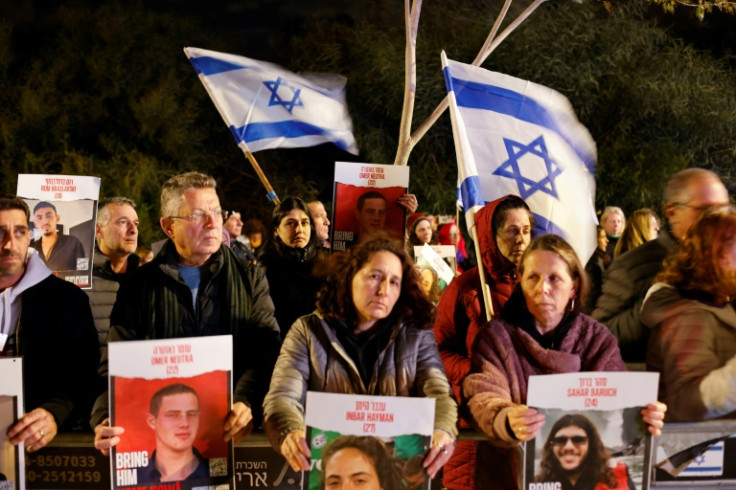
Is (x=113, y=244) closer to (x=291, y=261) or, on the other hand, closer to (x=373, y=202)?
(x=291, y=261)

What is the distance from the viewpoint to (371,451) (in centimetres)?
314

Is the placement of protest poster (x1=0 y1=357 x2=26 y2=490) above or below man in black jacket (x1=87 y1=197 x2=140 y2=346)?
below

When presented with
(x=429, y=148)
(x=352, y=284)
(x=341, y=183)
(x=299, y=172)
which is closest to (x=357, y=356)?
(x=352, y=284)

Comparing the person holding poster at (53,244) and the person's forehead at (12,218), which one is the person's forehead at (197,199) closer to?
the person's forehead at (12,218)

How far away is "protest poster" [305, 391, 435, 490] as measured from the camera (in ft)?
10.2

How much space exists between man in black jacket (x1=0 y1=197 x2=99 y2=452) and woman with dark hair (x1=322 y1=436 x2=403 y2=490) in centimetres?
115

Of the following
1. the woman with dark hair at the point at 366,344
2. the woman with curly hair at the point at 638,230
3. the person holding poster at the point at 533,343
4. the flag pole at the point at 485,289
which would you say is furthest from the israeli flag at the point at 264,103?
the person holding poster at the point at 533,343

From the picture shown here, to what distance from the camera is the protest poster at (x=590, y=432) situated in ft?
10.6

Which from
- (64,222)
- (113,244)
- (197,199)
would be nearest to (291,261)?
(113,244)

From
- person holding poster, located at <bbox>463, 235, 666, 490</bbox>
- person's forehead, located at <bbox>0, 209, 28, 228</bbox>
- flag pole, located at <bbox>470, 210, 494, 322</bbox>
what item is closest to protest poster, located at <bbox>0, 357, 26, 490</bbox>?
Answer: person's forehead, located at <bbox>0, 209, 28, 228</bbox>

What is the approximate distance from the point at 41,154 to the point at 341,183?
1918 cm

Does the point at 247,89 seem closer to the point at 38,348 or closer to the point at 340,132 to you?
the point at 340,132

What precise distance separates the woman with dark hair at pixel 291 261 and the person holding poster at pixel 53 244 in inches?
46.5

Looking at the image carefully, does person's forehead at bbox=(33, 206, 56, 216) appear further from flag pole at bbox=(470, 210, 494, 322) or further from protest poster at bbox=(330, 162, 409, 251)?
flag pole at bbox=(470, 210, 494, 322)
